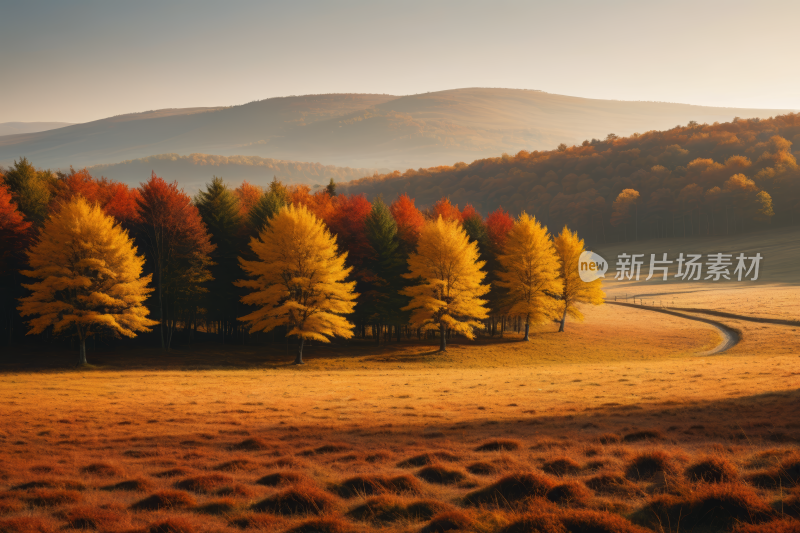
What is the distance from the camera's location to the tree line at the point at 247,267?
3572cm

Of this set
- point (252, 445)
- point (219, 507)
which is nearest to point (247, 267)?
point (252, 445)

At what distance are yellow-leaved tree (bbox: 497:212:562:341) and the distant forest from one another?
343 ft

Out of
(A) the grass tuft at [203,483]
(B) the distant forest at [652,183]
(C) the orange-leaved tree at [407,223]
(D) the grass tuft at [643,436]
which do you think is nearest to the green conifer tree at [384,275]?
(C) the orange-leaved tree at [407,223]

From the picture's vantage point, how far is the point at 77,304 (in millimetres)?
36062

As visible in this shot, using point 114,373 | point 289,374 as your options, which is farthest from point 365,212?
point 114,373

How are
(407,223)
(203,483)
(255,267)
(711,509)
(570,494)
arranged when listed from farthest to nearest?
(407,223) < (255,267) < (203,483) < (570,494) < (711,509)

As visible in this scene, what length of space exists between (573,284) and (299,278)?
32.3 metres

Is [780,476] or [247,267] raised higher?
[247,267]

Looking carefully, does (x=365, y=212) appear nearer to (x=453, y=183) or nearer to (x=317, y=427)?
(x=317, y=427)

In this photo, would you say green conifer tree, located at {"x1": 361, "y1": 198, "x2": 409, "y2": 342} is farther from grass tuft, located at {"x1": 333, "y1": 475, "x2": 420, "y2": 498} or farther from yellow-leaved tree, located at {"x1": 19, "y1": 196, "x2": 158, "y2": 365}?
grass tuft, located at {"x1": 333, "y1": 475, "x2": 420, "y2": 498}

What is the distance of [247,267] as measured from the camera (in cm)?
3988

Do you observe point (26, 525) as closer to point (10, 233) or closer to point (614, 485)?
point (614, 485)

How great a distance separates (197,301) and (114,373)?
12878mm

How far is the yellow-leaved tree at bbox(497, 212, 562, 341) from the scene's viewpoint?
50062 mm
